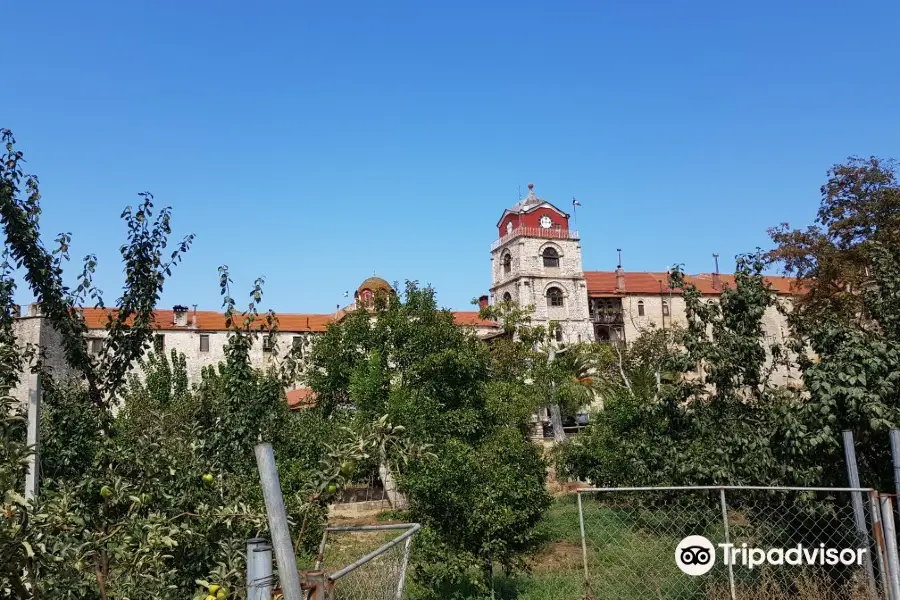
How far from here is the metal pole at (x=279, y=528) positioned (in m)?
2.48

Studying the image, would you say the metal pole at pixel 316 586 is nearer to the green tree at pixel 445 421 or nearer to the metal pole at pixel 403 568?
the green tree at pixel 445 421

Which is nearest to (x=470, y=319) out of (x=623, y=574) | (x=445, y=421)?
(x=445, y=421)

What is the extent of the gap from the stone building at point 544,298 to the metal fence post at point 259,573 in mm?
42988

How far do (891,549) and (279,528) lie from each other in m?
4.30

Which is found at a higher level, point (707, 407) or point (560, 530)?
point (707, 407)

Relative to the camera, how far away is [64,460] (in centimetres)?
739

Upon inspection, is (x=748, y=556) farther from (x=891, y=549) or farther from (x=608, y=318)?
(x=608, y=318)

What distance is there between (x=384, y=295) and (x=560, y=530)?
13749 millimetres

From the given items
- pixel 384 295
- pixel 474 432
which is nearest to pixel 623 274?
pixel 384 295

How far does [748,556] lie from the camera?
265 inches

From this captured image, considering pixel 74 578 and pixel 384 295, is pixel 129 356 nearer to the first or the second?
pixel 74 578

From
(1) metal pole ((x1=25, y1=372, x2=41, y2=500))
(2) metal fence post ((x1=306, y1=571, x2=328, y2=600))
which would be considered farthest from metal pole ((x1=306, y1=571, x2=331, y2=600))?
(1) metal pole ((x1=25, y1=372, x2=41, y2=500))

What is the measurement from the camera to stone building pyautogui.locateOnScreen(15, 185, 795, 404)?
4666 cm

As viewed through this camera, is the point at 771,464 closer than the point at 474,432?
Yes
